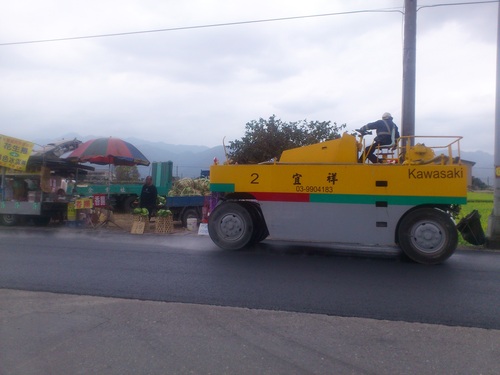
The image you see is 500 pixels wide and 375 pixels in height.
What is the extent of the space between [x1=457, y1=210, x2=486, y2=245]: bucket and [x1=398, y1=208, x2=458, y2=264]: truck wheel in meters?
2.51

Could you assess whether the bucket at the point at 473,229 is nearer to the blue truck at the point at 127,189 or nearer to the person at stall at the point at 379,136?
the person at stall at the point at 379,136

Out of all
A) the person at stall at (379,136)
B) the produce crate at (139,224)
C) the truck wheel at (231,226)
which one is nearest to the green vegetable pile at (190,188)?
the produce crate at (139,224)

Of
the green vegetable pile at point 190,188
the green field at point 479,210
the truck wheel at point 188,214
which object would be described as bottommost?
the truck wheel at point 188,214

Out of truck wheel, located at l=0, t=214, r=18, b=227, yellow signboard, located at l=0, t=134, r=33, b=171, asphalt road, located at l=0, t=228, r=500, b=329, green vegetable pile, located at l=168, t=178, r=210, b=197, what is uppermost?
yellow signboard, located at l=0, t=134, r=33, b=171

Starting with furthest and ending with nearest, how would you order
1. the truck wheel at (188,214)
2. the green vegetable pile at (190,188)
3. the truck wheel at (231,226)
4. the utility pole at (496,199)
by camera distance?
the green vegetable pile at (190,188)
the truck wheel at (188,214)
the utility pole at (496,199)
the truck wheel at (231,226)

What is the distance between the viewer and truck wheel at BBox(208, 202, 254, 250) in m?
10.8

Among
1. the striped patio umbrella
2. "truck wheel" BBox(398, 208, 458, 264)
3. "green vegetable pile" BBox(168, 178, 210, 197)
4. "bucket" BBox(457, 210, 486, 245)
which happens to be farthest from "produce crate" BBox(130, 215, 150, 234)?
"bucket" BBox(457, 210, 486, 245)

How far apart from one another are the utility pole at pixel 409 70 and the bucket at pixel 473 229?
9.18 feet

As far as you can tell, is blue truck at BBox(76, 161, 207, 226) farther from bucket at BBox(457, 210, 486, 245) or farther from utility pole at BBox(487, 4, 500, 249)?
utility pole at BBox(487, 4, 500, 249)

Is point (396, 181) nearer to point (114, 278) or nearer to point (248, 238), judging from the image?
point (248, 238)

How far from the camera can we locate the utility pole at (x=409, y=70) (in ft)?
44.6

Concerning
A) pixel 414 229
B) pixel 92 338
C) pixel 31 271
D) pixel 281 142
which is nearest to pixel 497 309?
pixel 414 229

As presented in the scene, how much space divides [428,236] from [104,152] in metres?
11.4

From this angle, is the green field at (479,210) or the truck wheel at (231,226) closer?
the truck wheel at (231,226)
